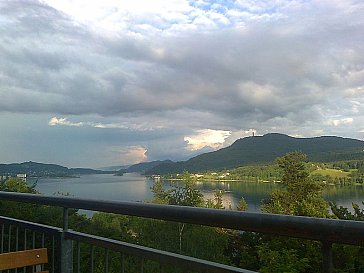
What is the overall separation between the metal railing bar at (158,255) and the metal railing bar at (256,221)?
0.51 feet

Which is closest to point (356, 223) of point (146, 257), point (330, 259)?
point (330, 259)

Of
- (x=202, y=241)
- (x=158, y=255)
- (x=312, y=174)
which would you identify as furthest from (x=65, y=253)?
(x=312, y=174)

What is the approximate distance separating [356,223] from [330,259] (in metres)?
0.14

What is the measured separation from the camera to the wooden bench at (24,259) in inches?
97.2

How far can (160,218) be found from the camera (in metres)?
1.66

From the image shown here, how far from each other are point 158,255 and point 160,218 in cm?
20

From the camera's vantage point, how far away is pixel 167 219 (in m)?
1.62

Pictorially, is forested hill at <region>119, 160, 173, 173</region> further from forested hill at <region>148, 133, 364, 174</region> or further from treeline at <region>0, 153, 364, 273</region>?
treeline at <region>0, 153, 364, 273</region>

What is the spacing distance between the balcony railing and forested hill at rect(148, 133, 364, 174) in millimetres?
58219

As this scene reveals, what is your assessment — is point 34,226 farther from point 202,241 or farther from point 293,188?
point 293,188

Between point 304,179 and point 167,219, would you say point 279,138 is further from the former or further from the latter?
point 167,219

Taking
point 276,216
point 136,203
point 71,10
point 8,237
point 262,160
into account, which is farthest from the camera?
point 262,160

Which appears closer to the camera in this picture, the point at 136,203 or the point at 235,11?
the point at 136,203

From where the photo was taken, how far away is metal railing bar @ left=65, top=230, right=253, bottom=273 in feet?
4.91
